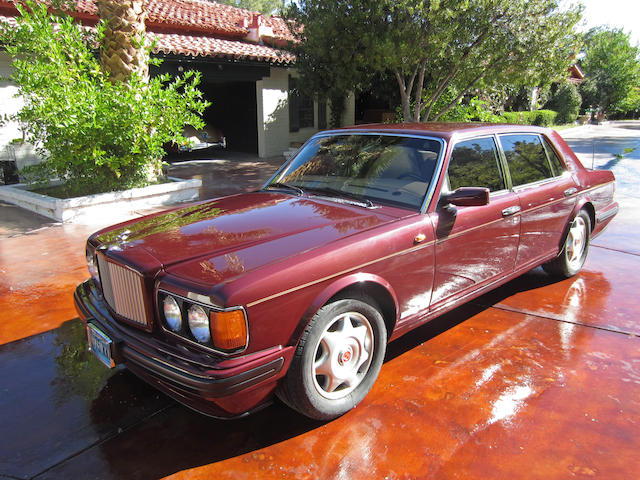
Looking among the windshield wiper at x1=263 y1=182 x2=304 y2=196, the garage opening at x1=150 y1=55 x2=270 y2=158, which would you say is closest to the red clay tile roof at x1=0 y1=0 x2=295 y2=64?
Result: the garage opening at x1=150 y1=55 x2=270 y2=158

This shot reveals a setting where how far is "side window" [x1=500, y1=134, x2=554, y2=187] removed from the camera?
395cm

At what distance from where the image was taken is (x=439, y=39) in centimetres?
900

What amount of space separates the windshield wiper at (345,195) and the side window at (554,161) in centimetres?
215

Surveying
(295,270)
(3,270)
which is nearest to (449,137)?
(295,270)

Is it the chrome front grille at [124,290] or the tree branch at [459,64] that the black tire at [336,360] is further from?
the tree branch at [459,64]

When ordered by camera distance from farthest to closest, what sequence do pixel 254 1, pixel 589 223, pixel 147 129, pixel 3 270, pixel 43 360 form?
pixel 254 1
pixel 147 129
pixel 3 270
pixel 589 223
pixel 43 360

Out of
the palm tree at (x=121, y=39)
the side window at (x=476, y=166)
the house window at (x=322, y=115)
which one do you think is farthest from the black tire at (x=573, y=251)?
the house window at (x=322, y=115)

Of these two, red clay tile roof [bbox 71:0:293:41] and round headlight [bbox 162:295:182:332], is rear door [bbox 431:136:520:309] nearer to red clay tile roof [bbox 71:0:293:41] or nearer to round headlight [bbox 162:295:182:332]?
round headlight [bbox 162:295:182:332]

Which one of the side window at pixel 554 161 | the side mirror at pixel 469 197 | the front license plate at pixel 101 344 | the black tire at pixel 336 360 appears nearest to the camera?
the black tire at pixel 336 360

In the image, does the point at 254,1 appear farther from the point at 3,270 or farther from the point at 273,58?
the point at 3,270

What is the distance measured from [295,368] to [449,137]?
2.00 m

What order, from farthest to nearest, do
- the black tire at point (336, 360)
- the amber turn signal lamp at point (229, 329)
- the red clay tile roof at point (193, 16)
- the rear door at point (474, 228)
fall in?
the red clay tile roof at point (193, 16)
the rear door at point (474, 228)
the black tire at point (336, 360)
the amber turn signal lamp at point (229, 329)

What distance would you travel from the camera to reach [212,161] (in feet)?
47.7

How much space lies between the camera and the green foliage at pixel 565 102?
31312mm
